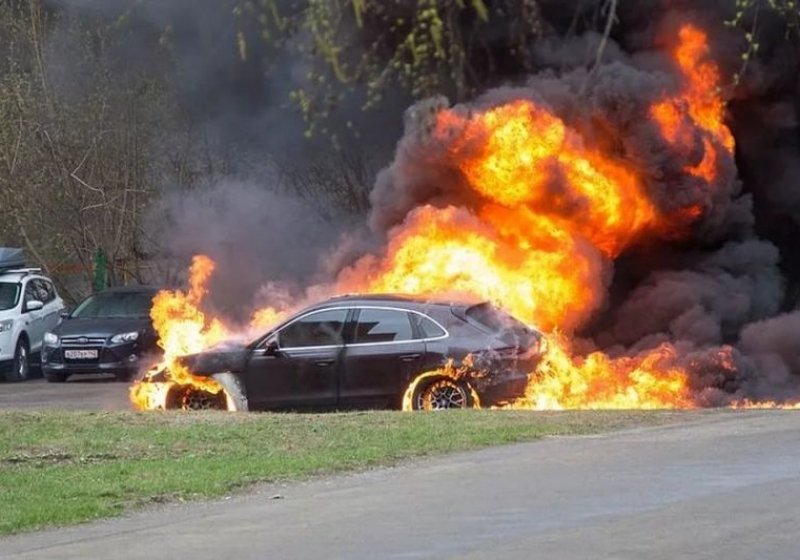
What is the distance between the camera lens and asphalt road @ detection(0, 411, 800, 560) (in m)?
9.73

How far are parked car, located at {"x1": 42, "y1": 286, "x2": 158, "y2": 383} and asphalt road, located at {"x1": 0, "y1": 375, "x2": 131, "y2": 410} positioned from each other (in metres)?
0.26

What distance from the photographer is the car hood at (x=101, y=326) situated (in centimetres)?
2662

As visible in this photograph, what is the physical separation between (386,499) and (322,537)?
1619mm

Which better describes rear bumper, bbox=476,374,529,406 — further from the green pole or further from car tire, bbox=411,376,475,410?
the green pole

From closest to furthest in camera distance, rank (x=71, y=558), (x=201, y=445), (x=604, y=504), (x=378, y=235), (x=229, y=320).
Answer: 1. (x=71, y=558)
2. (x=604, y=504)
3. (x=201, y=445)
4. (x=229, y=320)
5. (x=378, y=235)

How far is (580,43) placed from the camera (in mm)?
19250

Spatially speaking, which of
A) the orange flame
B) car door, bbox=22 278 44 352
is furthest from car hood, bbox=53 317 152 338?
the orange flame

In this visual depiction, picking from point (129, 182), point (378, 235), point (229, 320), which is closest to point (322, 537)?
point (229, 320)

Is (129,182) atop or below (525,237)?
atop

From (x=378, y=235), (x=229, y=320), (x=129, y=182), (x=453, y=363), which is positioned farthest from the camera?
(x=129, y=182)

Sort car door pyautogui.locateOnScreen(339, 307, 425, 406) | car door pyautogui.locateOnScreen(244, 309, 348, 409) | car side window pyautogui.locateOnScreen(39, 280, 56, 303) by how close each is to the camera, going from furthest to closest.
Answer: car side window pyautogui.locateOnScreen(39, 280, 56, 303)
car door pyautogui.locateOnScreen(244, 309, 348, 409)
car door pyautogui.locateOnScreen(339, 307, 425, 406)

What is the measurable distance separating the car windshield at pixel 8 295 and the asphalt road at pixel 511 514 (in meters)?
15.6

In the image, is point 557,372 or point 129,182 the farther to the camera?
point 129,182

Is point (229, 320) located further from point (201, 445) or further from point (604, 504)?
point (604, 504)
